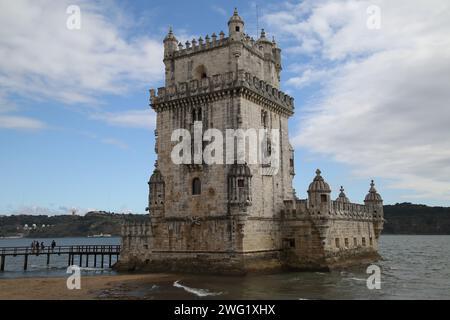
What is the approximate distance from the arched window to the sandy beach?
6.66 metres

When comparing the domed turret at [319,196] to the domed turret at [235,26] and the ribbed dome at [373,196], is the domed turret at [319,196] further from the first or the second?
the ribbed dome at [373,196]

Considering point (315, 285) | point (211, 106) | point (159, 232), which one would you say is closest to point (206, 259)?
point (159, 232)

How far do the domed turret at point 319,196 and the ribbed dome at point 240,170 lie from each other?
21.9 feet

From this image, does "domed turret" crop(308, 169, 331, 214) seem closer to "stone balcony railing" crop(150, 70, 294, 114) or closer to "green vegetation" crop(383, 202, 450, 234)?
"stone balcony railing" crop(150, 70, 294, 114)

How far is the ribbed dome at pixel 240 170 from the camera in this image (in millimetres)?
34031

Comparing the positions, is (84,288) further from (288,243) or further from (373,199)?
(373,199)

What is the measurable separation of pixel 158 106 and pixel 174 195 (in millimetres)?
7830

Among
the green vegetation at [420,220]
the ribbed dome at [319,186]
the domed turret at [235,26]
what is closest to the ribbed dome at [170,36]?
the domed turret at [235,26]

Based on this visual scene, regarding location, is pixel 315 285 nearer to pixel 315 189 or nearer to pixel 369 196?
pixel 315 189

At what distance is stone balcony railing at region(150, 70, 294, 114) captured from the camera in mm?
35844

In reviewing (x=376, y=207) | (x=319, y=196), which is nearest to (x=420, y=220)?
(x=376, y=207)

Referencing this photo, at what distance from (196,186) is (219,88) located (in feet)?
26.0

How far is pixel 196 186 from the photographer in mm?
37000

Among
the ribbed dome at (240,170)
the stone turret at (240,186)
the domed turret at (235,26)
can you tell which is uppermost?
the domed turret at (235,26)
